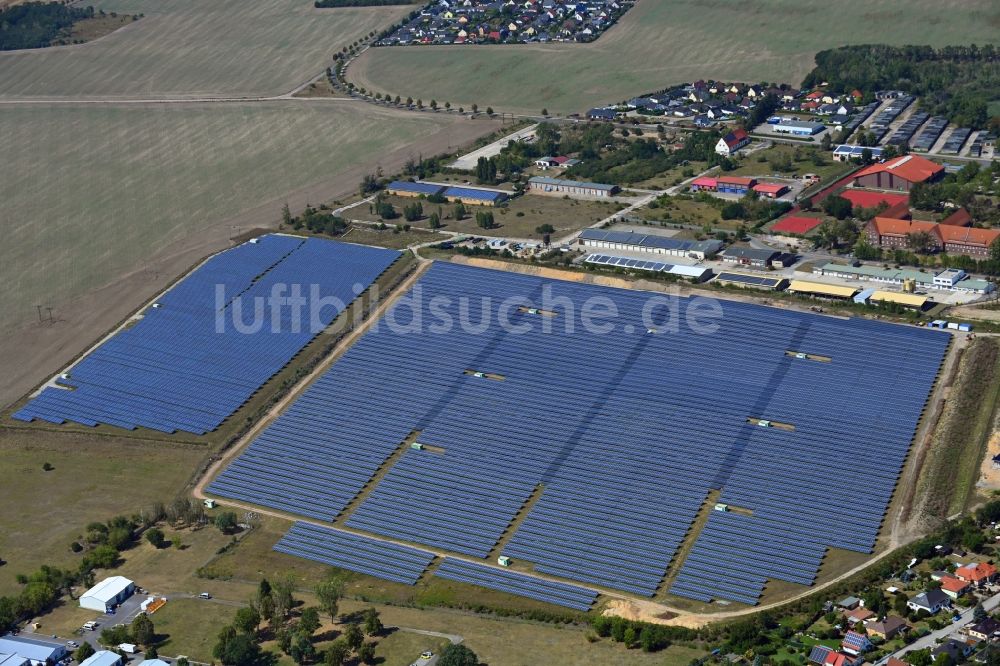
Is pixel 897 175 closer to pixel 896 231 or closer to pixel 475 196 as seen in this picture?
pixel 896 231

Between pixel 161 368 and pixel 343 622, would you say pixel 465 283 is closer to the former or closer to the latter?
pixel 161 368

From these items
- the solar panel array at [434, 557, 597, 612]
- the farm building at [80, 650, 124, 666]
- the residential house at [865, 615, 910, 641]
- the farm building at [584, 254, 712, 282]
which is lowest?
the solar panel array at [434, 557, 597, 612]

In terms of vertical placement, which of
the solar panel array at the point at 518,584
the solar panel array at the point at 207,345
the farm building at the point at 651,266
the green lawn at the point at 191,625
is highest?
the farm building at the point at 651,266

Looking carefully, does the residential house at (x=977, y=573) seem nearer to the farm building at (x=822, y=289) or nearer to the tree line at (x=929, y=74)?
the farm building at (x=822, y=289)

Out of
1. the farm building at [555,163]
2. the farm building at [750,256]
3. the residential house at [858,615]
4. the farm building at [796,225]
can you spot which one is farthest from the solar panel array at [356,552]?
the farm building at [555,163]

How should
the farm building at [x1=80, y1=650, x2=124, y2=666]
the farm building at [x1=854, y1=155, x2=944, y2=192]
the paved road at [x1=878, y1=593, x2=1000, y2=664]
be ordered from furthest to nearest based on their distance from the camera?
the farm building at [x1=854, y1=155, x2=944, y2=192] → the farm building at [x1=80, y1=650, x2=124, y2=666] → the paved road at [x1=878, y1=593, x2=1000, y2=664]

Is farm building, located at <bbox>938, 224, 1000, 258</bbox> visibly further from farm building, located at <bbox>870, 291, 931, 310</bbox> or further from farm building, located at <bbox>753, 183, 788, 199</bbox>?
farm building, located at <bbox>753, 183, 788, 199</bbox>

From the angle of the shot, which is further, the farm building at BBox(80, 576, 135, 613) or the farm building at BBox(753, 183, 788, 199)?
the farm building at BBox(753, 183, 788, 199)

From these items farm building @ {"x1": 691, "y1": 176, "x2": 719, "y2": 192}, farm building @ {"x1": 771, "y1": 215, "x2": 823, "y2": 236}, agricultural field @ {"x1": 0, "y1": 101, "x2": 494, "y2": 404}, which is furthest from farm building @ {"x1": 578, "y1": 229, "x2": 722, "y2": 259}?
agricultural field @ {"x1": 0, "y1": 101, "x2": 494, "y2": 404}

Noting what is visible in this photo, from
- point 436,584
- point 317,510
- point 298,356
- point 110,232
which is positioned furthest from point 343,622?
point 110,232
